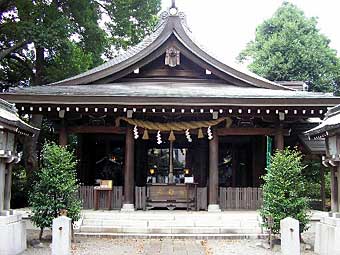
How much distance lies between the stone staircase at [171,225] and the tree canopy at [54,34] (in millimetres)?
9782

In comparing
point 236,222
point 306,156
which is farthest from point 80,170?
point 306,156

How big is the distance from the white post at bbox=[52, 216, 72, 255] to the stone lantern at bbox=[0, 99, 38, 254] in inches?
55.2

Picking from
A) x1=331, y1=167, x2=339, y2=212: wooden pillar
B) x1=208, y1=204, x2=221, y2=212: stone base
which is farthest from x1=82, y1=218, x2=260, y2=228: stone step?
x1=331, y1=167, x2=339, y2=212: wooden pillar

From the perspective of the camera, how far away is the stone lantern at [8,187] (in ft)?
29.9

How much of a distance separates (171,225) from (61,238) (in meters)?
4.40

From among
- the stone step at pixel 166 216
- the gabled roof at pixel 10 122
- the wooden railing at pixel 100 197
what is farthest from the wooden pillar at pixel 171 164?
the gabled roof at pixel 10 122

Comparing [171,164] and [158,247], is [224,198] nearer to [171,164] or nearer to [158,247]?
[171,164]

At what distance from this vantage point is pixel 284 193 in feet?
34.5

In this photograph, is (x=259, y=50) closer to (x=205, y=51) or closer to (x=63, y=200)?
(x=205, y=51)

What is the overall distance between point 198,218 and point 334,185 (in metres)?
4.17

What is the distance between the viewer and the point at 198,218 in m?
12.6

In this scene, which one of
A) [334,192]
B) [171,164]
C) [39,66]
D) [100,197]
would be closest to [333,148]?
[334,192]

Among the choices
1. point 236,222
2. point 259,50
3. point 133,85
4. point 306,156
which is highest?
point 259,50

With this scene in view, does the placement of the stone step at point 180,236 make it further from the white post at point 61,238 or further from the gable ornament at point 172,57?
the gable ornament at point 172,57
